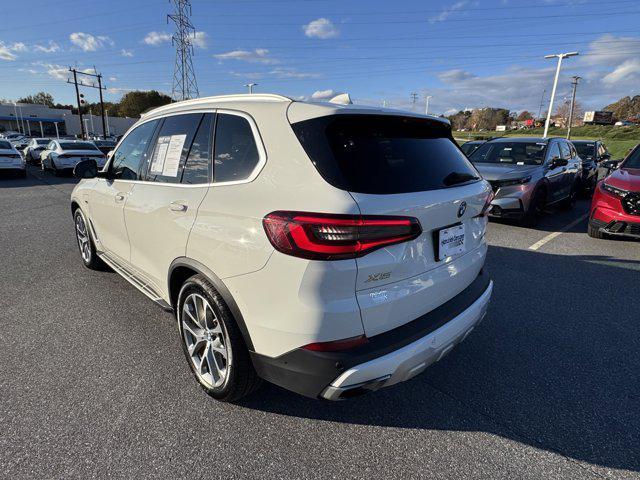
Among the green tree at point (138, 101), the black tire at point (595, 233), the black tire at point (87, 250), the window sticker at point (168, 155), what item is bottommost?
the black tire at point (595, 233)

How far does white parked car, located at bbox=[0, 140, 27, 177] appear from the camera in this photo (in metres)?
15.0

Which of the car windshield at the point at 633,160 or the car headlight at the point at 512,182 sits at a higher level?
the car windshield at the point at 633,160

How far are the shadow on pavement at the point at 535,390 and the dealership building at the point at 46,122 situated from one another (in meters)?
97.1

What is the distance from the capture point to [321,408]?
8.08ft

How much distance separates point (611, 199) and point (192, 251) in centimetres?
655

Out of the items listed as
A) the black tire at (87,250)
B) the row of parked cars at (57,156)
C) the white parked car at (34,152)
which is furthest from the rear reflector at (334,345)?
the white parked car at (34,152)

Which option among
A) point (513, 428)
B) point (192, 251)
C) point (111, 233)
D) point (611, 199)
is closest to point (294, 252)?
point (192, 251)

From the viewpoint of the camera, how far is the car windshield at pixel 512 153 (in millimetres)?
7934

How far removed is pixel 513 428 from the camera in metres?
2.31

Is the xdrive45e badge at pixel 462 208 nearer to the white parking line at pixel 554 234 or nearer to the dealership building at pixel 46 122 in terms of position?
the white parking line at pixel 554 234

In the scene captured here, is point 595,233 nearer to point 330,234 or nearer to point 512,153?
point 512,153

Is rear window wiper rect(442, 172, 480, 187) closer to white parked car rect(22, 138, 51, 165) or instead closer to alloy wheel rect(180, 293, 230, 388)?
alloy wheel rect(180, 293, 230, 388)

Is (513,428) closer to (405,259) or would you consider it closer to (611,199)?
(405,259)

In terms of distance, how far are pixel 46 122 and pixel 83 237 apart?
11192 cm
